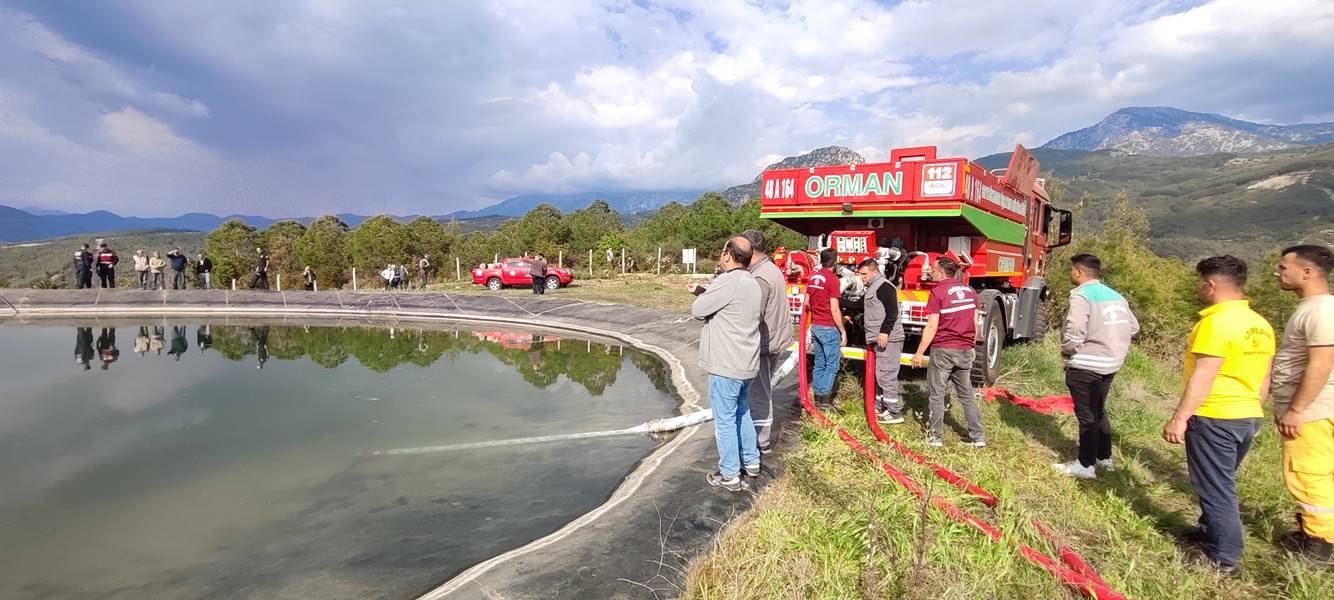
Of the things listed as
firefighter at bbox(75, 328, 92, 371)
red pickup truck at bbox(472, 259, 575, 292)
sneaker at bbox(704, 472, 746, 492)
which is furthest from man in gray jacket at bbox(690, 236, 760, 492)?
red pickup truck at bbox(472, 259, 575, 292)

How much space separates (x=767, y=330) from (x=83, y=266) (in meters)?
22.5

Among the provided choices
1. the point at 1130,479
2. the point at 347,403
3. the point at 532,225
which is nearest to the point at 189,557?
the point at 347,403

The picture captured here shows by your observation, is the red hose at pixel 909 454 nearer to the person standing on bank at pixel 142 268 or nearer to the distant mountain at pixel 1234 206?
the person standing on bank at pixel 142 268

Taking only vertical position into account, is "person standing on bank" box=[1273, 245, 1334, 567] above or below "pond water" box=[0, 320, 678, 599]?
above

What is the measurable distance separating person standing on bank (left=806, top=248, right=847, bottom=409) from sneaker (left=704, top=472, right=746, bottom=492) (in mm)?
2070

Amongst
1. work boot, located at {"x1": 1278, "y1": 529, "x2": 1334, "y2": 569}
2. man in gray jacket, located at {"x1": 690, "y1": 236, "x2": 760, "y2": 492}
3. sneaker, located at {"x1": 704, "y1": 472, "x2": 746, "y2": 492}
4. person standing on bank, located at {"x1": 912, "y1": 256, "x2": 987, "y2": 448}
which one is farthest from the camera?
person standing on bank, located at {"x1": 912, "y1": 256, "x2": 987, "y2": 448}

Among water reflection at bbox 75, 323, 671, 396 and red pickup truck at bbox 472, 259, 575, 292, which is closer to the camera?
water reflection at bbox 75, 323, 671, 396

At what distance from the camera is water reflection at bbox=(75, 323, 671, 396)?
997cm

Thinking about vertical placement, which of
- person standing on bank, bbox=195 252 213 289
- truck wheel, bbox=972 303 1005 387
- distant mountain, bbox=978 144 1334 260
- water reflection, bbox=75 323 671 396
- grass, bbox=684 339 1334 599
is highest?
distant mountain, bbox=978 144 1334 260

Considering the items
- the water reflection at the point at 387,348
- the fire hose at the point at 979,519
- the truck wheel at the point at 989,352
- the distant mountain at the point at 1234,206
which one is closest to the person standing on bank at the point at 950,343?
the fire hose at the point at 979,519

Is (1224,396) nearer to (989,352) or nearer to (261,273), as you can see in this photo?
(989,352)

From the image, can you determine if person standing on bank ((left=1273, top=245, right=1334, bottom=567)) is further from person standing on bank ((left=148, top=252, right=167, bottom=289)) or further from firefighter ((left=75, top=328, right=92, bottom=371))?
person standing on bank ((left=148, top=252, right=167, bottom=289))

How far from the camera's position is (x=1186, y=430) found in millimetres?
3125

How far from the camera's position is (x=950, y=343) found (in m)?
4.78
